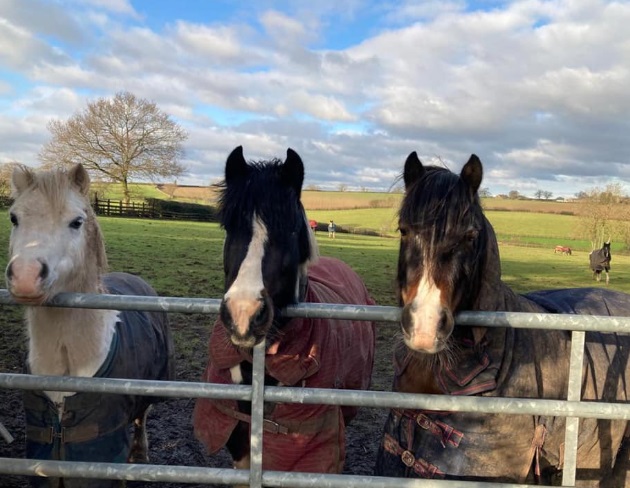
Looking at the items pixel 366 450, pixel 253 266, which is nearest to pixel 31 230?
pixel 253 266

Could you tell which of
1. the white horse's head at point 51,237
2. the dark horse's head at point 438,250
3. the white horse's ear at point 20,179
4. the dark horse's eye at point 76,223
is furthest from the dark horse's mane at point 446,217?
the white horse's ear at point 20,179

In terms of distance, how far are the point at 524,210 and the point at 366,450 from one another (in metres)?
49.8

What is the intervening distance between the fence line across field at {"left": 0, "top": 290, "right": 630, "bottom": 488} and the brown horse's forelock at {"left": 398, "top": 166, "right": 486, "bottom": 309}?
18 cm

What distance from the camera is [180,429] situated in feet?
15.0

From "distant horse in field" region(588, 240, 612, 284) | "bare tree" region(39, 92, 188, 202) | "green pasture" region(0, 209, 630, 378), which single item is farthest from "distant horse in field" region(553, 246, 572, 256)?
"bare tree" region(39, 92, 188, 202)

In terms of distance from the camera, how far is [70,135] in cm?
3197

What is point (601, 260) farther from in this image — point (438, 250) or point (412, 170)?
point (438, 250)

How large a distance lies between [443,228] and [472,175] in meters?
0.34

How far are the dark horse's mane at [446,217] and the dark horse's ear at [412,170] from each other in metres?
0.06

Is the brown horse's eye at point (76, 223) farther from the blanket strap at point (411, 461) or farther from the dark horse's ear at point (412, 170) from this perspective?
the blanket strap at point (411, 461)

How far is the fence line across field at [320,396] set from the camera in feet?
6.26

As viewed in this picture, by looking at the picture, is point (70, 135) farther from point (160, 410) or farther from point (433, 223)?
point (433, 223)

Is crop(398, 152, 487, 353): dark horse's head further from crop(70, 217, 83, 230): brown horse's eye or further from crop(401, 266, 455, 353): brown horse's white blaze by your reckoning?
crop(70, 217, 83, 230): brown horse's eye

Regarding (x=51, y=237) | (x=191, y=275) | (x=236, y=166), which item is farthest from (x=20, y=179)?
(x=191, y=275)
